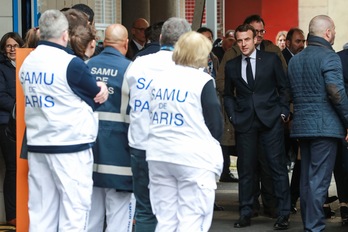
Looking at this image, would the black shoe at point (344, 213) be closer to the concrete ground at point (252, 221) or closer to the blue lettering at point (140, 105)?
the concrete ground at point (252, 221)

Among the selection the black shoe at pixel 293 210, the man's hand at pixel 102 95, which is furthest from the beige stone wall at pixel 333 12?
the man's hand at pixel 102 95

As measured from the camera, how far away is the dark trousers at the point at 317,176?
10.5 metres

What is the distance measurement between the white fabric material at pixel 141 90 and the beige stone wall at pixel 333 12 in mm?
13753

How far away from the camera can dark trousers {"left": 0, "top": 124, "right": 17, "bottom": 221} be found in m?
11.3

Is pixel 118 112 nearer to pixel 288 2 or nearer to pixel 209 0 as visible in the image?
pixel 209 0

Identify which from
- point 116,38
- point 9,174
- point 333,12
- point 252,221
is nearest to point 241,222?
point 252,221

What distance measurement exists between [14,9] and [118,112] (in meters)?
3.51

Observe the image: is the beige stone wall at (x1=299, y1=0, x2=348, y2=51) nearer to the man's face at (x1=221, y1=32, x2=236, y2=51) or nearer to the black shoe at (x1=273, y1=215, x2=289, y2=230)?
the man's face at (x1=221, y1=32, x2=236, y2=51)

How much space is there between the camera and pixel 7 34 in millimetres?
11531

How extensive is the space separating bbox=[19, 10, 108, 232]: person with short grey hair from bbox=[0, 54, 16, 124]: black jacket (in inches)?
111

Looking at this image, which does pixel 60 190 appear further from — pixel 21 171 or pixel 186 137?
pixel 186 137

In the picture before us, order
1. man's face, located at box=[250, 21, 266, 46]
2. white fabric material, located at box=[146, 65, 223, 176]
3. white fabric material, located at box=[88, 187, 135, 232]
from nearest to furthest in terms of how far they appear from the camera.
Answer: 1. white fabric material, located at box=[146, 65, 223, 176]
2. white fabric material, located at box=[88, 187, 135, 232]
3. man's face, located at box=[250, 21, 266, 46]

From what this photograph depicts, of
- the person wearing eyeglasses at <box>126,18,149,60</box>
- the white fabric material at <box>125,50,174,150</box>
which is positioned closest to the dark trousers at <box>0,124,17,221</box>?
the white fabric material at <box>125,50,174,150</box>

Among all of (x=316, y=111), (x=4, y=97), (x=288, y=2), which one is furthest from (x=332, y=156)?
(x=288, y=2)
